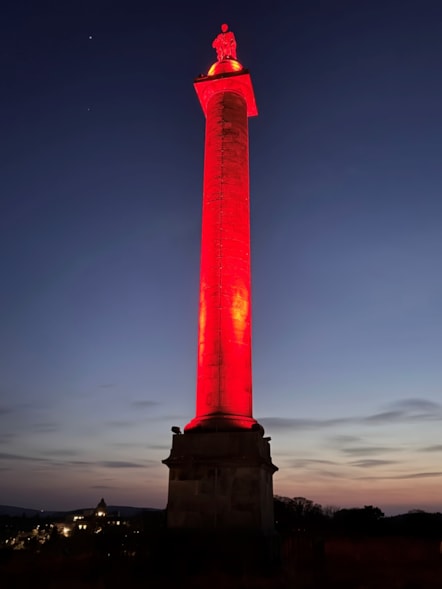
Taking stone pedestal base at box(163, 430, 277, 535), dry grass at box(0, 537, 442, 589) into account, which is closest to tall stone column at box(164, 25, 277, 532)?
stone pedestal base at box(163, 430, 277, 535)

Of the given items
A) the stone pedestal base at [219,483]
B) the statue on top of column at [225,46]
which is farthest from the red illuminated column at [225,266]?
the statue on top of column at [225,46]

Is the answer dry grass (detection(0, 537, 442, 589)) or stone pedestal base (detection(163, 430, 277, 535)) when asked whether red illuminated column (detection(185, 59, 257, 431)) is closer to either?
stone pedestal base (detection(163, 430, 277, 535))

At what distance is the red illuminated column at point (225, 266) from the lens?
701 inches

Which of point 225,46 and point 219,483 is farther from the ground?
point 225,46

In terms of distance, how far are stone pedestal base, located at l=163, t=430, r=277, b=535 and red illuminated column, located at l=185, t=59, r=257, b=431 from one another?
2.06ft

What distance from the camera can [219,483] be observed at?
16.4 metres

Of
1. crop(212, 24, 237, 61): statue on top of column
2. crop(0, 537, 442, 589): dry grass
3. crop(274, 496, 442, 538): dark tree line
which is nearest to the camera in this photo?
crop(0, 537, 442, 589): dry grass

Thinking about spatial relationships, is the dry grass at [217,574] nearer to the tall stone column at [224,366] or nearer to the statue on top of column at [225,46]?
the tall stone column at [224,366]

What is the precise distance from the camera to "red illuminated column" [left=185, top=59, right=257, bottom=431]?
1781cm

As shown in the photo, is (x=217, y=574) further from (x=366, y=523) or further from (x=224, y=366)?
(x=366, y=523)

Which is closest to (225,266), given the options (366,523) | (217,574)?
(217,574)

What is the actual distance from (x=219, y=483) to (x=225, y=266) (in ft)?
23.6

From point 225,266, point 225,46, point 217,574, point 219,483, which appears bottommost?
point 217,574

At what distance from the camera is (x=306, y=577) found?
14164mm
